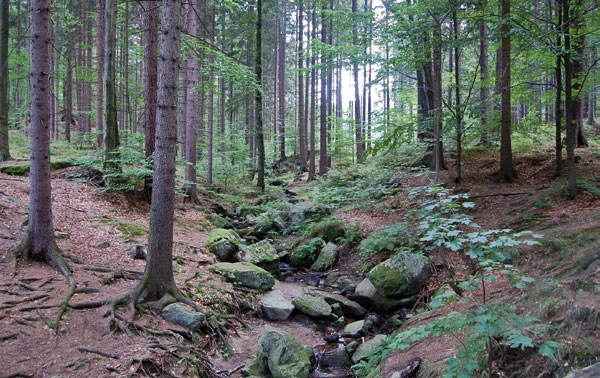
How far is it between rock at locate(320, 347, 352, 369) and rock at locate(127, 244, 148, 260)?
454cm

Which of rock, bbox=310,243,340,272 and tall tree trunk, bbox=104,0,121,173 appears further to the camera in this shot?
tall tree trunk, bbox=104,0,121,173

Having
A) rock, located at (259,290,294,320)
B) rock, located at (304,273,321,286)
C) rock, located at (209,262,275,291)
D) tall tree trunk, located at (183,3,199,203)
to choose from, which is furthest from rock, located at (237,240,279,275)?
tall tree trunk, located at (183,3,199,203)

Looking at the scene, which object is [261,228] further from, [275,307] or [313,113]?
[313,113]

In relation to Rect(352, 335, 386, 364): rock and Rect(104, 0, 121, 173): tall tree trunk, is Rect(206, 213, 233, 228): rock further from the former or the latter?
Rect(352, 335, 386, 364): rock

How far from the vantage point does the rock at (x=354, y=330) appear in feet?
23.6

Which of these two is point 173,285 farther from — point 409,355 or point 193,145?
point 193,145

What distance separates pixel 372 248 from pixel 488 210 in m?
3.19

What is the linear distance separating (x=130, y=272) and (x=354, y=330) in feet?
14.9

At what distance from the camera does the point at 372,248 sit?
9.87 m

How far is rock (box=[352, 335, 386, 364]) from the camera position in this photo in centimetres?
613

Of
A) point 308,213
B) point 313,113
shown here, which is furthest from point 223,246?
point 313,113

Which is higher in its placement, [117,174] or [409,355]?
[117,174]

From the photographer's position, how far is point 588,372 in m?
2.79

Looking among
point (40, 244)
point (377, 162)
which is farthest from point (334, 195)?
point (40, 244)
